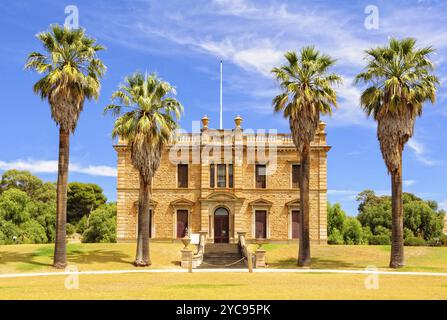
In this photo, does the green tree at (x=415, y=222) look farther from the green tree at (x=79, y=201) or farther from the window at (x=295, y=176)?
the green tree at (x=79, y=201)

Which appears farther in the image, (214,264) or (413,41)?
(214,264)

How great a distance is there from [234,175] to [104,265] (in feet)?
54.5

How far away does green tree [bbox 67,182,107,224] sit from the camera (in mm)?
87812

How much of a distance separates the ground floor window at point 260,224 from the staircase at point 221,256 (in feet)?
14.4

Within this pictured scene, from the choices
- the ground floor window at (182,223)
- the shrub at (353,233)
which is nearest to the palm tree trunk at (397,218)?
the ground floor window at (182,223)

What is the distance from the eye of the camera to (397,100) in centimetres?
3200

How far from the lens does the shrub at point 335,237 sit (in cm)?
6875

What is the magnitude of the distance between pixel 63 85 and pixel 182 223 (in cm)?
1903

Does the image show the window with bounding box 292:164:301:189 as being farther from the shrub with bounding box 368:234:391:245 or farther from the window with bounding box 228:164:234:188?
the shrub with bounding box 368:234:391:245

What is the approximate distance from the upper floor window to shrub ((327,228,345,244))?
26.6 meters

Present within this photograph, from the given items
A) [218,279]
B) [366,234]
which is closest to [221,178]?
[218,279]
